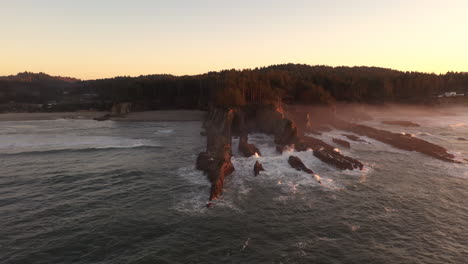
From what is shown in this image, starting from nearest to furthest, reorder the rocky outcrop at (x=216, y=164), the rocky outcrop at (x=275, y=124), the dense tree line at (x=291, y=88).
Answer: the rocky outcrop at (x=216, y=164) < the rocky outcrop at (x=275, y=124) < the dense tree line at (x=291, y=88)

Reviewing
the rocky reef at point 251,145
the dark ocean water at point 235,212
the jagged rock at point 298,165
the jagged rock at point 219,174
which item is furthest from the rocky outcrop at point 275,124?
the jagged rock at point 219,174

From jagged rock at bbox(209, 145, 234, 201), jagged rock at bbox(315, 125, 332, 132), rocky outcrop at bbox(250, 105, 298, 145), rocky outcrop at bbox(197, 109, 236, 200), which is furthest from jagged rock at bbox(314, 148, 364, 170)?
jagged rock at bbox(315, 125, 332, 132)

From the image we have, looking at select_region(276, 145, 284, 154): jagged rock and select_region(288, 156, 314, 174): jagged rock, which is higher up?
select_region(276, 145, 284, 154): jagged rock

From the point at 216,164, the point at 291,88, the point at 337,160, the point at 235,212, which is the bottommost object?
the point at 235,212

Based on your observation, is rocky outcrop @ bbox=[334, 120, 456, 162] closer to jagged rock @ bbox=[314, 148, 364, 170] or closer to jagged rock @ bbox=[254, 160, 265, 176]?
jagged rock @ bbox=[314, 148, 364, 170]

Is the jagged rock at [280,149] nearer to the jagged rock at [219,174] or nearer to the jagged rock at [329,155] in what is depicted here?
the jagged rock at [329,155]

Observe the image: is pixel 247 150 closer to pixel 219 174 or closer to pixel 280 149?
pixel 280 149

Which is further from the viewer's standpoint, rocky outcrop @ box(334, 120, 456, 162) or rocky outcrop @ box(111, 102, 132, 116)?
rocky outcrop @ box(111, 102, 132, 116)

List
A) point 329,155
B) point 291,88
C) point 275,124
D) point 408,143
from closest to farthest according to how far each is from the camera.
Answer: point 329,155, point 408,143, point 275,124, point 291,88

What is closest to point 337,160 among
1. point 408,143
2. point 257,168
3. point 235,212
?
point 257,168
